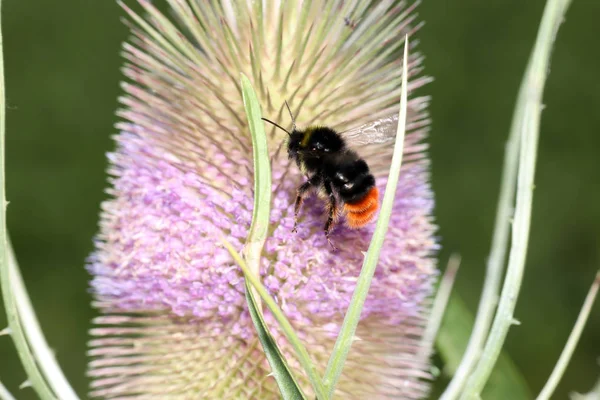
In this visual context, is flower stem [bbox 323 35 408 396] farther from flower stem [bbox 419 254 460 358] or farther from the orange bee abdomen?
flower stem [bbox 419 254 460 358]

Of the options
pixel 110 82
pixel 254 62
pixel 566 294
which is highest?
pixel 110 82

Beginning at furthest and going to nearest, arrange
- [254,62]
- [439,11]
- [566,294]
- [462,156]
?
1. [439,11]
2. [462,156]
3. [566,294]
4. [254,62]

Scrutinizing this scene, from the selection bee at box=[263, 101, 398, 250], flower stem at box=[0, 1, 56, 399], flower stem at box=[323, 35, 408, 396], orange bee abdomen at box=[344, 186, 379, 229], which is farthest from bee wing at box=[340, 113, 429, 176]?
flower stem at box=[0, 1, 56, 399]

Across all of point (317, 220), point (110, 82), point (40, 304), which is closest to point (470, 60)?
point (110, 82)

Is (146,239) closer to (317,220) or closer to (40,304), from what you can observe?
(317,220)

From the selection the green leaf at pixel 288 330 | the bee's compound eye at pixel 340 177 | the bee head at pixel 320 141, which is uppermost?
the bee head at pixel 320 141

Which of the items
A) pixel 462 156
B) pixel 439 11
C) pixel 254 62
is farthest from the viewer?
pixel 439 11

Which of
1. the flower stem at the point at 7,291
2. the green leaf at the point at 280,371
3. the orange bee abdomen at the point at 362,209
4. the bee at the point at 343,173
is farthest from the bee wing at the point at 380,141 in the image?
the flower stem at the point at 7,291

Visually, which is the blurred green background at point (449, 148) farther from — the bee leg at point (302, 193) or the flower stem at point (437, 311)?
the bee leg at point (302, 193)
